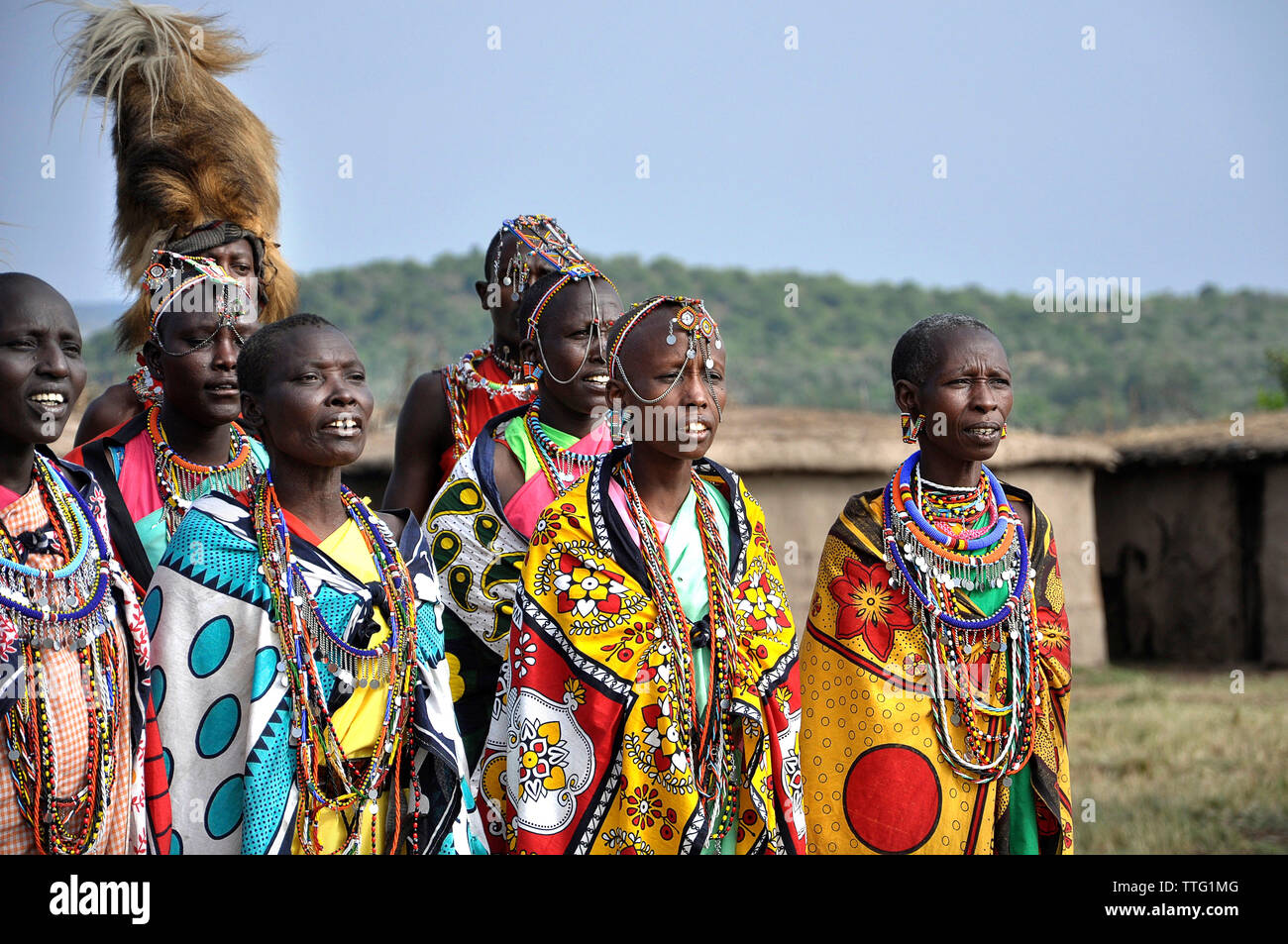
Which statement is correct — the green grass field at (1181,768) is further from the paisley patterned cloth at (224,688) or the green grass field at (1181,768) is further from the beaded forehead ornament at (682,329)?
the paisley patterned cloth at (224,688)

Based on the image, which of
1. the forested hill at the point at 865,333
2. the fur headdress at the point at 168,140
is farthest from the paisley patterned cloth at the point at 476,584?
the forested hill at the point at 865,333

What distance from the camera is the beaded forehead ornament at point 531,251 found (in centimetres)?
420

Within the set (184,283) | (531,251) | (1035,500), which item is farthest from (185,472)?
(1035,500)

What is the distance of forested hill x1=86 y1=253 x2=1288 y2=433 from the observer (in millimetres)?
36156

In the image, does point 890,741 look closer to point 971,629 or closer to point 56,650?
point 971,629

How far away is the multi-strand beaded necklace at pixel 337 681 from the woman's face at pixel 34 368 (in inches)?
17.0

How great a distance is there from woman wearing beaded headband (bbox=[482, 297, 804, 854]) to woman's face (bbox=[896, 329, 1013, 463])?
2.06 ft

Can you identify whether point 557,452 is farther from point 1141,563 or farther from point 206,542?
point 1141,563

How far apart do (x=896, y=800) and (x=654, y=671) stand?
82 centimetres

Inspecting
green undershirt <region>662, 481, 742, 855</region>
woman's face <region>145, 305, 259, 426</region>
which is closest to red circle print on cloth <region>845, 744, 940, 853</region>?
green undershirt <region>662, 481, 742, 855</region>

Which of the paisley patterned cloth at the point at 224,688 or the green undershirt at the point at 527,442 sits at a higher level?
the green undershirt at the point at 527,442
